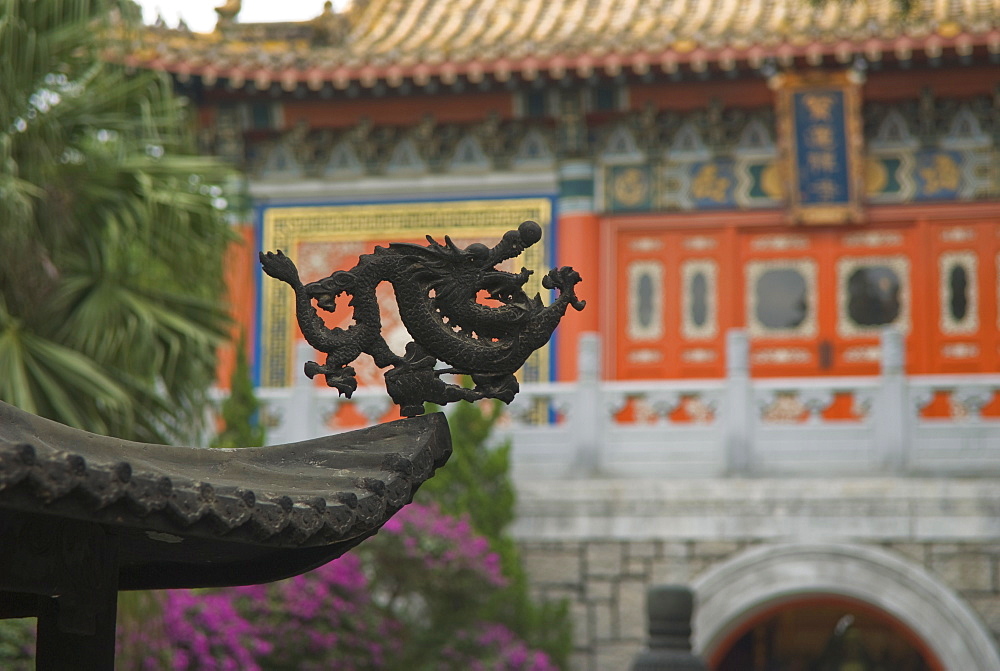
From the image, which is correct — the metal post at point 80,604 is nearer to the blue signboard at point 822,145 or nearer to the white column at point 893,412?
the white column at point 893,412

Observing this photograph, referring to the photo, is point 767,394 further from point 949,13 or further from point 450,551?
point 949,13

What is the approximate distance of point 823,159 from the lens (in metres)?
12.6

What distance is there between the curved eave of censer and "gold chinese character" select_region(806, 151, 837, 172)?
9.98 meters

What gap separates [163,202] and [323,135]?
5681mm

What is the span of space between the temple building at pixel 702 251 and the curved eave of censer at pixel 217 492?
7411 millimetres

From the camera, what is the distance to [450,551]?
9695 mm

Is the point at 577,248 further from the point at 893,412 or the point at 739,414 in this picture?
the point at 893,412

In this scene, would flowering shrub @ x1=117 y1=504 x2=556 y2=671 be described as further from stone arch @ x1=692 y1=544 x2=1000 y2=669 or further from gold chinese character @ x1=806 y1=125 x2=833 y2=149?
gold chinese character @ x1=806 y1=125 x2=833 y2=149

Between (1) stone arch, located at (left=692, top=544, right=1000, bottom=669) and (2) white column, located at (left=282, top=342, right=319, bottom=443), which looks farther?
(2) white column, located at (left=282, top=342, right=319, bottom=443)

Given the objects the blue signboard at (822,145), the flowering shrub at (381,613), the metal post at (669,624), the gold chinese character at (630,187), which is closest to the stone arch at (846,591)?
the flowering shrub at (381,613)

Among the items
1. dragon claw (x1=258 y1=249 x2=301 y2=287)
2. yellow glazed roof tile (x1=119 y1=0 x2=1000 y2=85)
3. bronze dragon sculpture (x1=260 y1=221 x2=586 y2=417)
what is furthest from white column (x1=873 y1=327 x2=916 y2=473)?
dragon claw (x1=258 y1=249 x2=301 y2=287)

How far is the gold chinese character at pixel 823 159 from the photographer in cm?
1261

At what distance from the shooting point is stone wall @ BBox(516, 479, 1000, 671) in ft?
33.3

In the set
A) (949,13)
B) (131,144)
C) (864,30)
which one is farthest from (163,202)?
(949,13)
